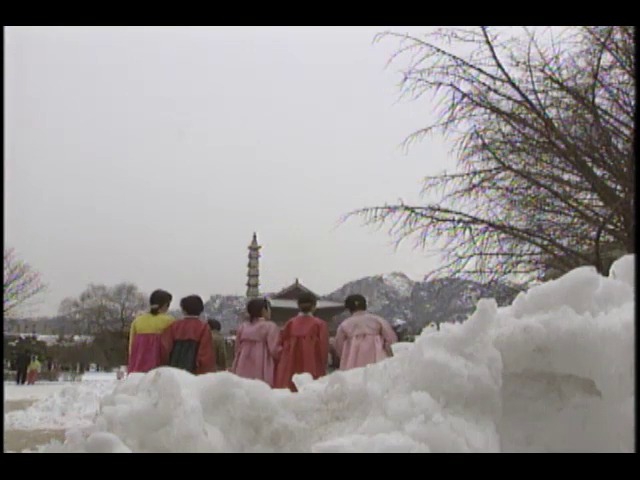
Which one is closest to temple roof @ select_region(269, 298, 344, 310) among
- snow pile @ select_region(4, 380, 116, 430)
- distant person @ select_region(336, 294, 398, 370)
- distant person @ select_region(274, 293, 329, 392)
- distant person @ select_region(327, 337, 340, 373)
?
snow pile @ select_region(4, 380, 116, 430)

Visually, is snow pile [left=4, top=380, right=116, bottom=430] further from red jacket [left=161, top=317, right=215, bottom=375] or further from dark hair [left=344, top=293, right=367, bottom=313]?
dark hair [left=344, top=293, right=367, bottom=313]

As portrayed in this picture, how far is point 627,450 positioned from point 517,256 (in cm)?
509

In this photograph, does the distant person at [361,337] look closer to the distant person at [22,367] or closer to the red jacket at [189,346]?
the red jacket at [189,346]

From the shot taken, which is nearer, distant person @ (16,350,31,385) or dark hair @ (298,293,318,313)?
dark hair @ (298,293,318,313)

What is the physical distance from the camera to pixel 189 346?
19.6 feet

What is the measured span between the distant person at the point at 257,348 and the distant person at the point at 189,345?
59cm

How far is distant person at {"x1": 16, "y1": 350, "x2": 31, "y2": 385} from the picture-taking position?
2419 cm

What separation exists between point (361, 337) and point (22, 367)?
2078cm

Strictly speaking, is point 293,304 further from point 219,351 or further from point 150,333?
point 150,333

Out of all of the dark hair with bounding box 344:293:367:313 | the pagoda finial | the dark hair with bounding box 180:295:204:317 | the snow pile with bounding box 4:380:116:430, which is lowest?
the snow pile with bounding box 4:380:116:430

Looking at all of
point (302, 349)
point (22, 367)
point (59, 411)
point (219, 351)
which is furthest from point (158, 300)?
point (22, 367)

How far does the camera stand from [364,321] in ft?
21.2
